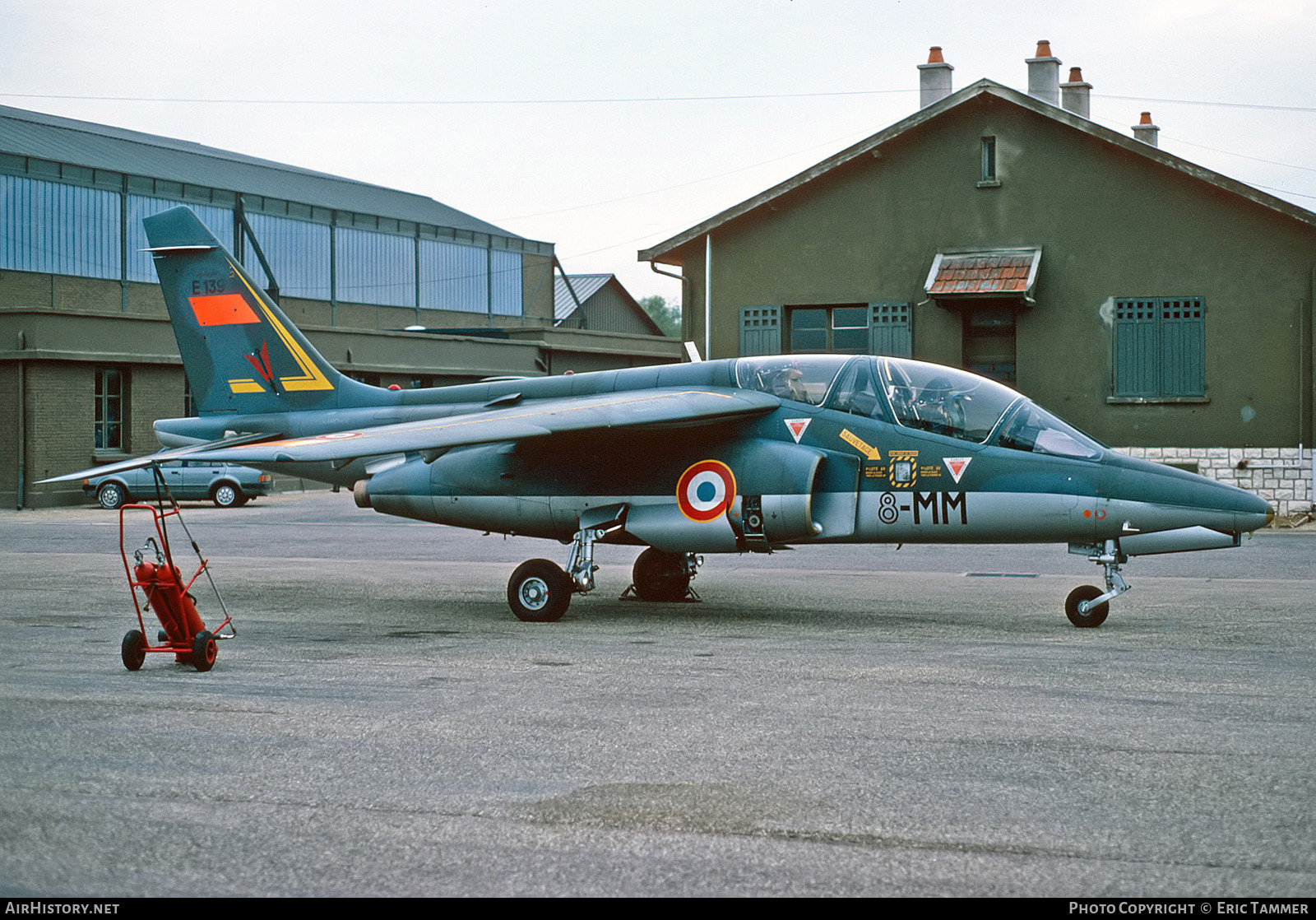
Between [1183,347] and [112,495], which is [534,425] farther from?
[112,495]

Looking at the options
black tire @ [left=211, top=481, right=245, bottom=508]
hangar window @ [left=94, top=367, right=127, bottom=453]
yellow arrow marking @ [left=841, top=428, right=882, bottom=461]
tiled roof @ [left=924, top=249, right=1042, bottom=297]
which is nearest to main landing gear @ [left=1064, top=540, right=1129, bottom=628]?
yellow arrow marking @ [left=841, top=428, right=882, bottom=461]

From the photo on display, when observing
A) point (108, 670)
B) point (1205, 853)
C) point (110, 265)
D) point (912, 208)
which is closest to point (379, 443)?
point (108, 670)

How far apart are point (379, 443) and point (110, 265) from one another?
38.7 m

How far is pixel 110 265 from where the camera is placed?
46.2 metres

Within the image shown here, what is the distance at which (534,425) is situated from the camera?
12.0 meters

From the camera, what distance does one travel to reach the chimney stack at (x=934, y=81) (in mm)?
29172

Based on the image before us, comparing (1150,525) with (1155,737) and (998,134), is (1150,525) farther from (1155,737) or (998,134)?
(998,134)

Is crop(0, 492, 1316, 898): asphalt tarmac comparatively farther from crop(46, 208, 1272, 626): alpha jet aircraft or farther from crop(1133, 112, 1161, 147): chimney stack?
crop(1133, 112, 1161, 147): chimney stack

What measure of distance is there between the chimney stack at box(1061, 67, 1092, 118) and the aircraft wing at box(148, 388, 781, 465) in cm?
2045

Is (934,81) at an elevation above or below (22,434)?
above

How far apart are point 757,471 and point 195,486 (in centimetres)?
2472

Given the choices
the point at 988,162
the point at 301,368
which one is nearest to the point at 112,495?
the point at 301,368

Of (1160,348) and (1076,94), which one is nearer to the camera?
(1160,348)

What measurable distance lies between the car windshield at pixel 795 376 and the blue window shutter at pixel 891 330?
47.6 feet
